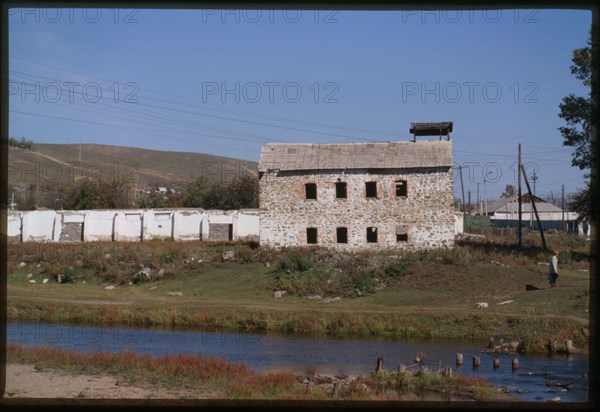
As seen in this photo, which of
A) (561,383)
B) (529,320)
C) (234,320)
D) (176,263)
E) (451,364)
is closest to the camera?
(561,383)

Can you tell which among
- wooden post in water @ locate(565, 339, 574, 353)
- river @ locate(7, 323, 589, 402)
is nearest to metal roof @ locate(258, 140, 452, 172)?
river @ locate(7, 323, 589, 402)

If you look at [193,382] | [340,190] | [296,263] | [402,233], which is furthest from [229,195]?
[193,382]

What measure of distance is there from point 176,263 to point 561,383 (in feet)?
76.5

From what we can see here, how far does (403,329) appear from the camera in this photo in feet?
79.7

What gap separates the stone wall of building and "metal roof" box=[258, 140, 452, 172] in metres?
0.33

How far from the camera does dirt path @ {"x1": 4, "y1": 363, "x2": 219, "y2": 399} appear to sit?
1443 centimetres

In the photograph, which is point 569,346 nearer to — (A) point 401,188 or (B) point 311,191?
(A) point 401,188

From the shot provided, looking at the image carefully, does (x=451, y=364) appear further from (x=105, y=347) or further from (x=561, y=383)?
(x=105, y=347)

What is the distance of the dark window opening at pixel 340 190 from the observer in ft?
126

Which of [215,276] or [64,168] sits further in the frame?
[64,168]

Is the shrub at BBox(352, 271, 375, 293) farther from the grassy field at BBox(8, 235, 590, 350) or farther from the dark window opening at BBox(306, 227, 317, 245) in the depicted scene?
the dark window opening at BBox(306, 227, 317, 245)

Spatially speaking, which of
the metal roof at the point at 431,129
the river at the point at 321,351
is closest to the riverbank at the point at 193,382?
the river at the point at 321,351

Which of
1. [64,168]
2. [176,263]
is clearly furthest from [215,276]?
[64,168]

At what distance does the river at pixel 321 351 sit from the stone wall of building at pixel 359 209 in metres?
14.5
